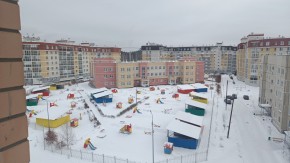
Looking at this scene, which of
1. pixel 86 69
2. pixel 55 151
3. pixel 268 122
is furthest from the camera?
pixel 86 69

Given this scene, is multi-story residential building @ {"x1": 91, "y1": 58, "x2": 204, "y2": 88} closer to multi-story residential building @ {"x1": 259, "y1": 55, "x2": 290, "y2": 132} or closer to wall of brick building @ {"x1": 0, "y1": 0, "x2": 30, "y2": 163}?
multi-story residential building @ {"x1": 259, "y1": 55, "x2": 290, "y2": 132}

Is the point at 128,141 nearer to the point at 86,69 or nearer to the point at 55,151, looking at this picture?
the point at 55,151

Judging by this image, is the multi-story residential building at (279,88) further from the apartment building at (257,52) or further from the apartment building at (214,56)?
the apartment building at (214,56)

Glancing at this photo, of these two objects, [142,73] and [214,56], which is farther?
[214,56]

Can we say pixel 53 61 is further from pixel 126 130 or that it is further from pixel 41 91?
pixel 126 130

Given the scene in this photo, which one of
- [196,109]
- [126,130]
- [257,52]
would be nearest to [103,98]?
[126,130]

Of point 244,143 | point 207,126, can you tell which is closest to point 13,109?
point 244,143
